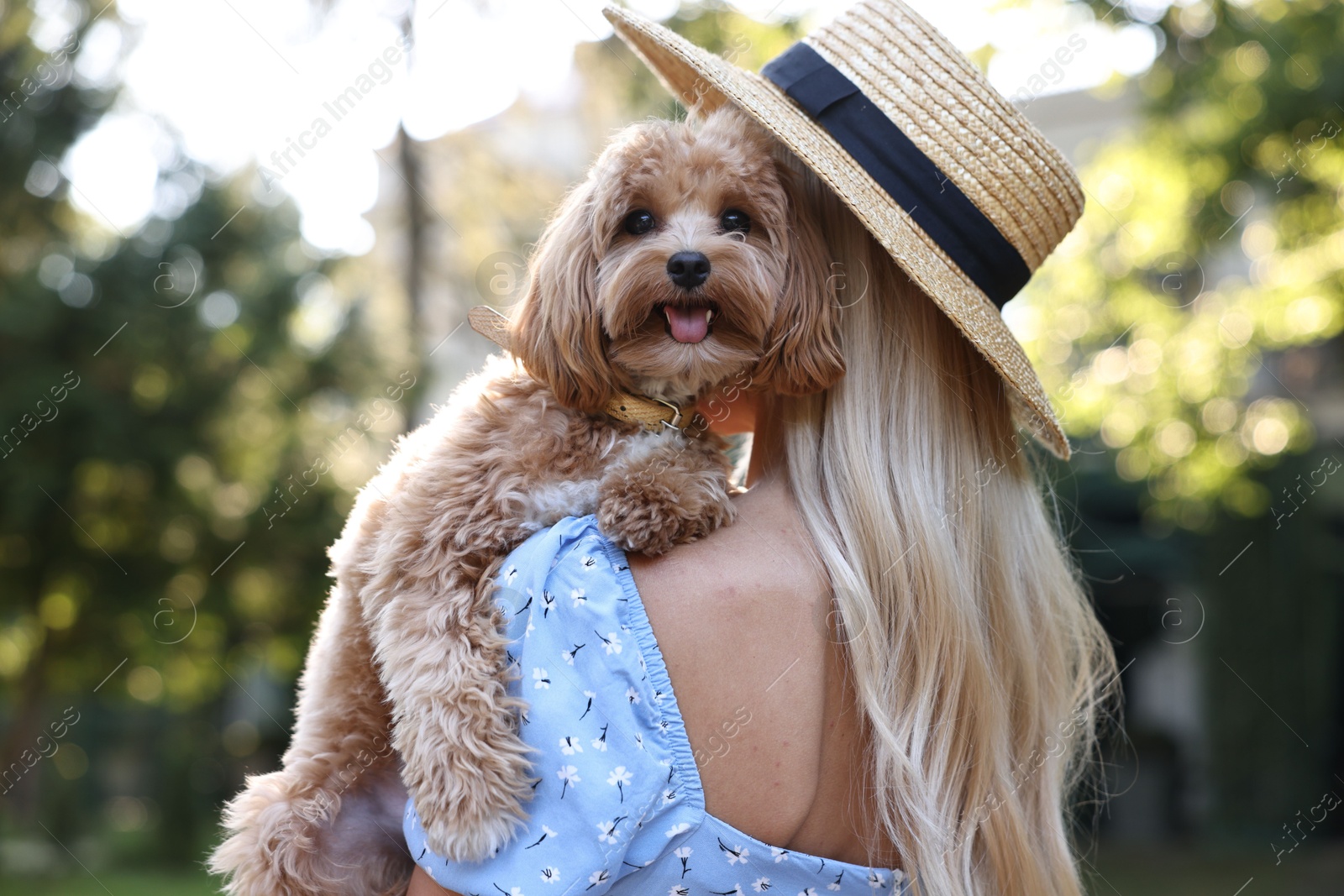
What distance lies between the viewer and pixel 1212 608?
43.4ft

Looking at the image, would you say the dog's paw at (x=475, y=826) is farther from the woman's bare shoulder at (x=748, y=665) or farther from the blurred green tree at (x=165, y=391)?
the blurred green tree at (x=165, y=391)

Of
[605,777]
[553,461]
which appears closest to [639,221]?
[553,461]

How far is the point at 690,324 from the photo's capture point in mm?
1905

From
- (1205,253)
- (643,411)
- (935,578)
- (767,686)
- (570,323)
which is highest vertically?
(570,323)

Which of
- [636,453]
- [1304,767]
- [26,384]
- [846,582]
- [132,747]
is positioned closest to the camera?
[846,582]

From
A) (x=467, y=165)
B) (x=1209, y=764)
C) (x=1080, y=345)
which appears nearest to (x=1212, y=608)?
(x=1209, y=764)

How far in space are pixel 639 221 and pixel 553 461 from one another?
1.57ft

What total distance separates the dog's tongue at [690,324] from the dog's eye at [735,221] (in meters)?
0.17

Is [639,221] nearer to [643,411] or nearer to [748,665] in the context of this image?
[643,411]

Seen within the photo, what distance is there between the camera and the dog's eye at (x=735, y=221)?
196 centimetres

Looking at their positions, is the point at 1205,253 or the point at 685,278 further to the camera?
the point at 1205,253

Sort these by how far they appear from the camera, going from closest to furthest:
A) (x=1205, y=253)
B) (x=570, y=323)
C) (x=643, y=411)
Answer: (x=570, y=323) < (x=643, y=411) < (x=1205, y=253)

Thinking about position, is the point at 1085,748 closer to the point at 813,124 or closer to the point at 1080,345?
the point at 813,124

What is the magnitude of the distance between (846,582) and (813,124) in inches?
34.4
